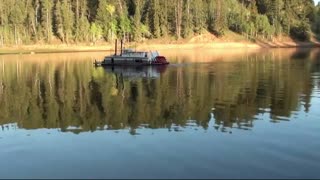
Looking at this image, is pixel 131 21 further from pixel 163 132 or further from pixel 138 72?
pixel 163 132

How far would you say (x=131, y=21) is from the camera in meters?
171

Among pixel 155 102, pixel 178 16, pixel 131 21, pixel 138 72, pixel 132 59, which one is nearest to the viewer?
pixel 155 102

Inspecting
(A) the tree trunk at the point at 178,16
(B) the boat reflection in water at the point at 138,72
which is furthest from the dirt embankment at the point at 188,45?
(B) the boat reflection in water at the point at 138,72

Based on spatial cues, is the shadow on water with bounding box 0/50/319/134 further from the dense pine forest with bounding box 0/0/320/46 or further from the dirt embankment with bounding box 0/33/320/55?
the dense pine forest with bounding box 0/0/320/46

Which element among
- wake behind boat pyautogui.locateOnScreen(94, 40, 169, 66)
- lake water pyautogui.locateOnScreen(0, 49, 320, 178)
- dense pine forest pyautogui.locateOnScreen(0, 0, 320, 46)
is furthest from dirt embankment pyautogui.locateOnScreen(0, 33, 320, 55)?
lake water pyautogui.locateOnScreen(0, 49, 320, 178)

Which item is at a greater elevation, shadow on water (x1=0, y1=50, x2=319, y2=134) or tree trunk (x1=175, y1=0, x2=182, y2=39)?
tree trunk (x1=175, y1=0, x2=182, y2=39)

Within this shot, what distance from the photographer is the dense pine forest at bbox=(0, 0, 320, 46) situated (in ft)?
514

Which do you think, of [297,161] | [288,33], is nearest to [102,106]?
[297,161]

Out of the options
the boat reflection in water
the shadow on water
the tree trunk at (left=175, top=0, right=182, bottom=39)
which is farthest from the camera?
the tree trunk at (left=175, top=0, right=182, bottom=39)

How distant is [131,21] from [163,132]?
148476 mm

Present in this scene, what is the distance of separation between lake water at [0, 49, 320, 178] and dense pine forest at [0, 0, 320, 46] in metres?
114

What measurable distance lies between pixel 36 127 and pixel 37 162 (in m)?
8.10

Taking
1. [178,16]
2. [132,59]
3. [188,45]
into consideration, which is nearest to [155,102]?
[132,59]

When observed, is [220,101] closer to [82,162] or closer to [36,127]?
[36,127]
